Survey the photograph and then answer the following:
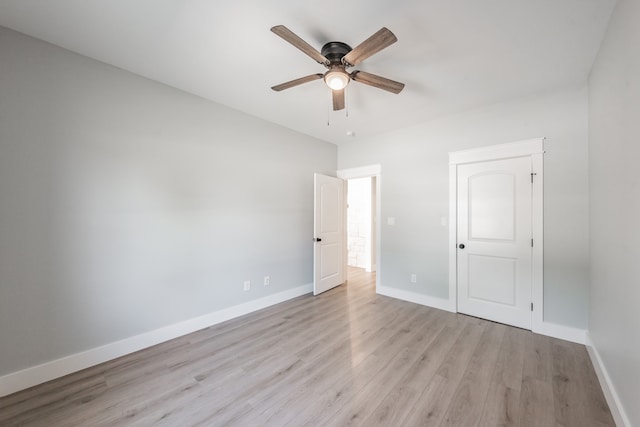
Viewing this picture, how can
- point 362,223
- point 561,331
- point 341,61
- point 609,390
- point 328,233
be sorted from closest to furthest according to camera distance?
point 609,390 < point 341,61 < point 561,331 < point 328,233 < point 362,223

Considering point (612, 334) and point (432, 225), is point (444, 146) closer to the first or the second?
point (432, 225)

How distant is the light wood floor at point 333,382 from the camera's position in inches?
64.2

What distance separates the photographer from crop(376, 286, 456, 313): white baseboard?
11.2 feet

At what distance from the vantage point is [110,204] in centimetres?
227

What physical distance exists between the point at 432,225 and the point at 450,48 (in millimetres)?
2238

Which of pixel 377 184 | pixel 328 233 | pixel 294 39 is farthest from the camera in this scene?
pixel 328 233

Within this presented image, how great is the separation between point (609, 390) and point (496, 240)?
1598mm

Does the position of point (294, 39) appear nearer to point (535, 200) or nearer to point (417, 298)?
point (535, 200)

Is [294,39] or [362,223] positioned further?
[362,223]

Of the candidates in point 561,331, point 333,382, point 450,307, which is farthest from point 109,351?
point 561,331

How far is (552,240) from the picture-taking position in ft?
8.78

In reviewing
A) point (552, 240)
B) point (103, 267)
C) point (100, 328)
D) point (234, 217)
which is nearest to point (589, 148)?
point (552, 240)

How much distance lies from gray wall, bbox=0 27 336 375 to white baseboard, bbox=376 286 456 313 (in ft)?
6.61

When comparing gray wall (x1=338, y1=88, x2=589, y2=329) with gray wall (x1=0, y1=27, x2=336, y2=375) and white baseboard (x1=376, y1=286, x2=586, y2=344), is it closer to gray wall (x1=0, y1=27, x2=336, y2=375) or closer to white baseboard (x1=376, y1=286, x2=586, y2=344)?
white baseboard (x1=376, y1=286, x2=586, y2=344)
